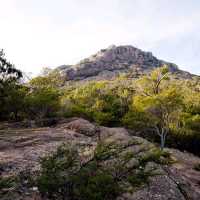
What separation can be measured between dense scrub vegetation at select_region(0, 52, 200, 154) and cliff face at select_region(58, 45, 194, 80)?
52.9m

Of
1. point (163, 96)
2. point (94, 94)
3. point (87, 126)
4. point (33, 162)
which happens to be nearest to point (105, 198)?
point (33, 162)

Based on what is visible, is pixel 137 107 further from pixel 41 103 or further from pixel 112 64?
pixel 112 64

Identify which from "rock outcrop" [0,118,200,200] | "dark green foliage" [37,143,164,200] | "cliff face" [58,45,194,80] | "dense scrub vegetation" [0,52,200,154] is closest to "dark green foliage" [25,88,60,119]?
"dense scrub vegetation" [0,52,200,154]

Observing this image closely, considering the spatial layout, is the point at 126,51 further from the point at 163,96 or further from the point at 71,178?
the point at 71,178

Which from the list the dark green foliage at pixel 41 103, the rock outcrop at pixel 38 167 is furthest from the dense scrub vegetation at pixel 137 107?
the rock outcrop at pixel 38 167

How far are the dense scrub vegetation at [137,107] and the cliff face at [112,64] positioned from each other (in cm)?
5292

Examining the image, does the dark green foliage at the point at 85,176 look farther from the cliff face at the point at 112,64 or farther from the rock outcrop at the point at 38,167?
the cliff face at the point at 112,64

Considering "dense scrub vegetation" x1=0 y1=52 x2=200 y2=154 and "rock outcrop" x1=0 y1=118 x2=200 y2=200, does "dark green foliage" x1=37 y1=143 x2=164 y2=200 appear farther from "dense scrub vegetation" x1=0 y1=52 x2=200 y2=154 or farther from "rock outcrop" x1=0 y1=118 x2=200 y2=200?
"dense scrub vegetation" x1=0 y1=52 x2=200 y2=154

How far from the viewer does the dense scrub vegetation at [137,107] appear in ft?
70.2

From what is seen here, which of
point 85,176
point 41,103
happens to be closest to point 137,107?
point 41,103

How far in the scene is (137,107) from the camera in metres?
22.8

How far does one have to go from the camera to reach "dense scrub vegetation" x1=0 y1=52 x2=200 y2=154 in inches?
842

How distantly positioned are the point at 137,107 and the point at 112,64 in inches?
3067

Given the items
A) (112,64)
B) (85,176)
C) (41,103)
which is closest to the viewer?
(85,176)
